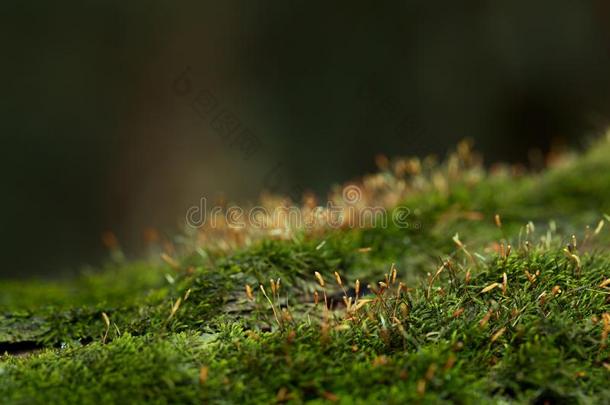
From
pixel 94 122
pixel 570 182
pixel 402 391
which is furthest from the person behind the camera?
pixel 94 122

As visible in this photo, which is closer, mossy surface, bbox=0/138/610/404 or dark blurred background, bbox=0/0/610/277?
mossy surface, bbox=0/138/610/404

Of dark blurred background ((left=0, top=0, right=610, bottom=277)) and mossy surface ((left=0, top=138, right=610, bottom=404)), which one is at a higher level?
dark blurred background ((left=0, top=0, right=610, bottom=277))

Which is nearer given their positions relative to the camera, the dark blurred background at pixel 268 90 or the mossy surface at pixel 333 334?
the mossy surface at pixel 333 334

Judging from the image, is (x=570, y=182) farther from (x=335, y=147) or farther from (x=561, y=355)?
(x=335, y=147)

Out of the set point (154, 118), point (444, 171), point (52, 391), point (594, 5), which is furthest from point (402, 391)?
point (594, 5)

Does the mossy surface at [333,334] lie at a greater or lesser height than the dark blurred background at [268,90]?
lesser
